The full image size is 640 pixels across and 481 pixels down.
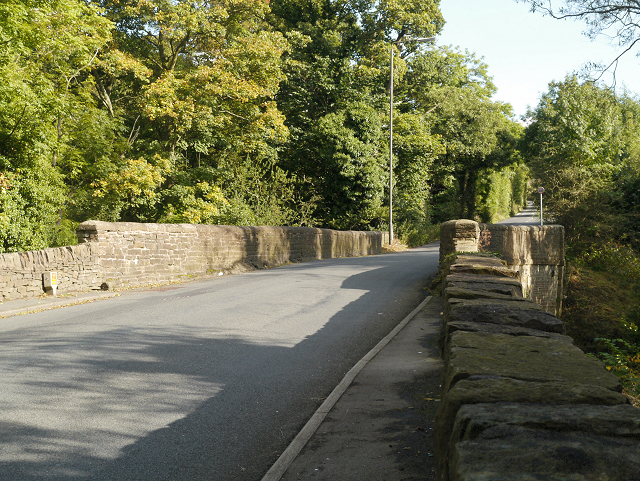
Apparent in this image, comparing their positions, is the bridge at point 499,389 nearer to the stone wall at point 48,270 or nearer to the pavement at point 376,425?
the stone wall at point 48,270

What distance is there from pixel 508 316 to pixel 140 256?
11.2 metres

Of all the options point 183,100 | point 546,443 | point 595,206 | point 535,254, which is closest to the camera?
point 546,443

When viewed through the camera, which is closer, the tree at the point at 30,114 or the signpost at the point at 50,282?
the signpost at the point at 50,282

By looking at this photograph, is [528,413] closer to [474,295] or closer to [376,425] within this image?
[376,425]

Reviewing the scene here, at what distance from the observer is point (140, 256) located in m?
13.7

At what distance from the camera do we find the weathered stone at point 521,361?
277cm

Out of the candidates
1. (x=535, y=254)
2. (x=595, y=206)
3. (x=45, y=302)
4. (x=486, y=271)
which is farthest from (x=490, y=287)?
(x=595, y=206)

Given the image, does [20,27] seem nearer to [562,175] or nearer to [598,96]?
[598,96]

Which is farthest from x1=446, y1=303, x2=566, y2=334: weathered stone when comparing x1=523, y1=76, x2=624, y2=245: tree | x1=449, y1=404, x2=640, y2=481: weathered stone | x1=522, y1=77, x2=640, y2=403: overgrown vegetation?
x1=523, y1=76, x2=624, y2=245: tree

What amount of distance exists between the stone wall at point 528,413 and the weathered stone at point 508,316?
23 centimetres

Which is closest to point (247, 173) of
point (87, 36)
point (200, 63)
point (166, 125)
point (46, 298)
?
point (166, 125)

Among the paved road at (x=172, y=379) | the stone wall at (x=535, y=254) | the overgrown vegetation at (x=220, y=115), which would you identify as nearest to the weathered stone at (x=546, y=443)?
the paved road at (x=172, y=379)

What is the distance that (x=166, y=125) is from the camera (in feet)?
85.0

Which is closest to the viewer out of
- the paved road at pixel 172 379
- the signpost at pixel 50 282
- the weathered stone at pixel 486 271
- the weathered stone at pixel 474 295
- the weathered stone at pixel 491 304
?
the paved road at pixel 172 379
